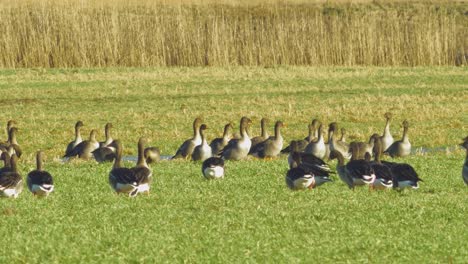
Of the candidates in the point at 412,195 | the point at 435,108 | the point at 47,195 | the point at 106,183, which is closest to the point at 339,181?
the point at 412,195

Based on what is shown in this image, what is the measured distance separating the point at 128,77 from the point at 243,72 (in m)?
4.13

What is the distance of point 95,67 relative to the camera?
131 ft

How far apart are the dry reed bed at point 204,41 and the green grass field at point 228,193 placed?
228 inches

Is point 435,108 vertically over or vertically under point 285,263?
under

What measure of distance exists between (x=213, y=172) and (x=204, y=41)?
83.2 ft

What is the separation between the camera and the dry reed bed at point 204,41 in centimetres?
4041

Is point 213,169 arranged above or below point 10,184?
below

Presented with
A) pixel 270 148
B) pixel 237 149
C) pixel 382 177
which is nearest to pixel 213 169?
pixel 382 177

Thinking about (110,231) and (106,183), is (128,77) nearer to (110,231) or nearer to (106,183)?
(106,183)

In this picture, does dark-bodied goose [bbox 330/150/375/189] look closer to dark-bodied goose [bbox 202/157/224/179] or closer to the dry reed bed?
dark-bodied goose [bbox 202/157/224/179]

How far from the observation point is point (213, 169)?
17.0m

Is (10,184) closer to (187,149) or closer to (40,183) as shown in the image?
(40,183)

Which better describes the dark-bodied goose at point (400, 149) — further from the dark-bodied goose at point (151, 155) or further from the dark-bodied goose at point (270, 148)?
the dark-bodied goose at point (151, 155)

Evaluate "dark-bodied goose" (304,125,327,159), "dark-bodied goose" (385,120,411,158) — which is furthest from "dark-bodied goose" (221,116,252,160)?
"dark-bodied goose" (385,120,411,158)
